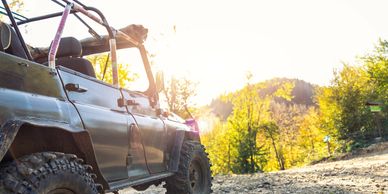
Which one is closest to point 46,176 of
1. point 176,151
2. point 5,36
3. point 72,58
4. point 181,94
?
point 5,36

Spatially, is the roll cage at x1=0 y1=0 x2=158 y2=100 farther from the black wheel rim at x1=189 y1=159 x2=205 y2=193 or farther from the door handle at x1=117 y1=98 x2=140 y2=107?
the black wheel rim at x1=189 y1=159 x2=205 y2=193

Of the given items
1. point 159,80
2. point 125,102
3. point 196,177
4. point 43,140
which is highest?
point 159,80

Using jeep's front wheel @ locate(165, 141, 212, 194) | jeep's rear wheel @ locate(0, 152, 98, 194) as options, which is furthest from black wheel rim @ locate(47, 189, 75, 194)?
jeep's front wheel @ locate(165, 141, 212, 194)

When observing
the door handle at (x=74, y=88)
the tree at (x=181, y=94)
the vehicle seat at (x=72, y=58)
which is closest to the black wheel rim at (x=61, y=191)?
the door handle at (x=74, y=88)

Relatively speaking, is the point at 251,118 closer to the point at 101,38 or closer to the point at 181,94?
the point at 181,94

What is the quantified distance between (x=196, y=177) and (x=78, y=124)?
2.82 meters

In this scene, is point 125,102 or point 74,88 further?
point 125,102

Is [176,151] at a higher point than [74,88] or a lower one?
lower

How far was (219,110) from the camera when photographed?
11412 centimetres

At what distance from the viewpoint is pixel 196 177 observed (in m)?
5.36

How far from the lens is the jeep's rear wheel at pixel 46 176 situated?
2061mm

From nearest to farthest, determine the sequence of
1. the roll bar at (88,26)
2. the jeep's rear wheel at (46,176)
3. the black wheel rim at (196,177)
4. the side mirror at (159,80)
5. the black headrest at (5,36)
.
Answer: the jeep's rear wheel at (46,176) < the black headrest at (5,36) < the roll bar at (88,26) < the side mirror at (159,80) < the black wheel rim at (196,177)

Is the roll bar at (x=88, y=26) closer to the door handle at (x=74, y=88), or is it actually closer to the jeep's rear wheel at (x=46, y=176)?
the door handle at (x=74, y=88)

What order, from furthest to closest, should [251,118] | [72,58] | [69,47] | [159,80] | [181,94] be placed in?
[251,118] → [181,94] → [159,80] → [72,58] → [69,47]
